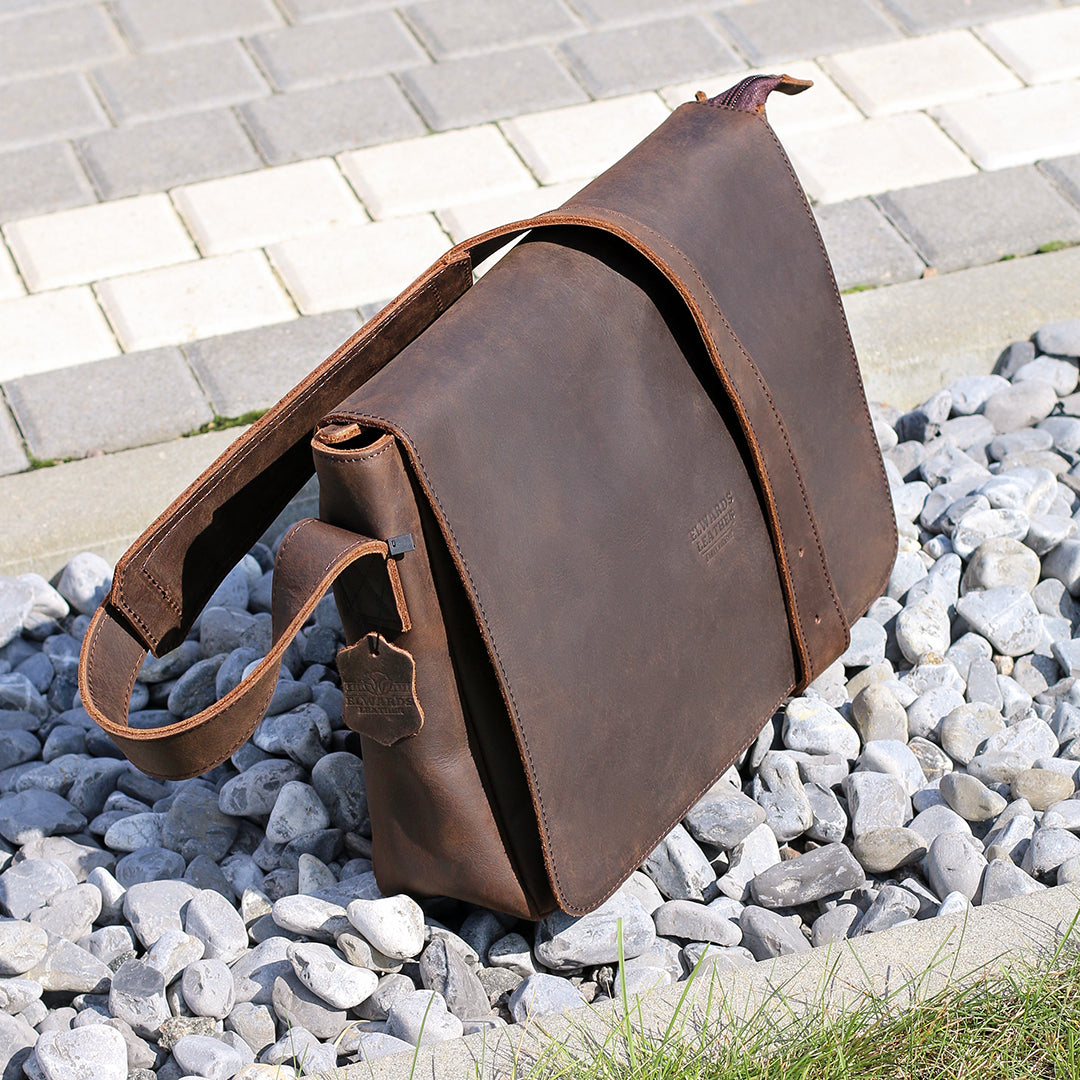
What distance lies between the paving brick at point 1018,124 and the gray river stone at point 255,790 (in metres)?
2.32

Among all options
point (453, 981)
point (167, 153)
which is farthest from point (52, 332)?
point (453, 981)

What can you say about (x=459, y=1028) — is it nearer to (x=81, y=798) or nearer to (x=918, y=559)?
(x=81, y=798)

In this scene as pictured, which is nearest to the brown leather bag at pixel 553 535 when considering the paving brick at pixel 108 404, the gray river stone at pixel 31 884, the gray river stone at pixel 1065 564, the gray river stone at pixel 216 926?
the gray river stone at pixel 216 926

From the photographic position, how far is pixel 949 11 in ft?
13.0

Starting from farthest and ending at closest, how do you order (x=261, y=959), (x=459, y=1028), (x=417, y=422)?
(x=261, y=959) → (x=459, y=1028) → (x=417, y=422)

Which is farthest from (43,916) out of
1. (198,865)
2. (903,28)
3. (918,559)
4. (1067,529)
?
(903,28)

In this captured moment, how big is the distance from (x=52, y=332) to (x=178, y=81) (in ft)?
3.49

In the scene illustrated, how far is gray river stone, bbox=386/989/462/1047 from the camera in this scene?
166 centimetres

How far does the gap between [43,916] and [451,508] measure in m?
0.86

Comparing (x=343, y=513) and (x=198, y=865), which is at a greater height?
(x=343, y=513)

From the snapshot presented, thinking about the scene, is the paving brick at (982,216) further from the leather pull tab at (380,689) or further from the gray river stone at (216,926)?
the gray river stone at (216,926)

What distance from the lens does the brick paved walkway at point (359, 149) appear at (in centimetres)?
293

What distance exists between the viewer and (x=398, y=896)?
1.75m

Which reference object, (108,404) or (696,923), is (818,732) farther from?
(108,404)
